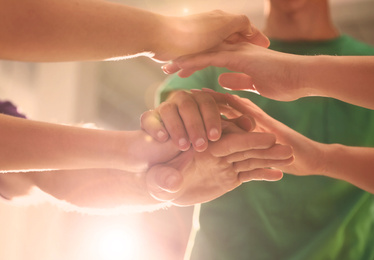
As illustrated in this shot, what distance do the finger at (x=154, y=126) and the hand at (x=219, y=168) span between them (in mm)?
41

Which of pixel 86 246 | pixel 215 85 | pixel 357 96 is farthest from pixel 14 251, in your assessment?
pixel 357 96

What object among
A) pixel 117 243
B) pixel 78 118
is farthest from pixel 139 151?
pixel 78 118

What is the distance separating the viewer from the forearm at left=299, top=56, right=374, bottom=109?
481mm

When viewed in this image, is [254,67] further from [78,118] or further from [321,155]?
[78,118]

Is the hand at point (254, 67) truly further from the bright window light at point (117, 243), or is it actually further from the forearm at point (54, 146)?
the bright window light at point (117, 243)

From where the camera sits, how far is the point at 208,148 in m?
0.57

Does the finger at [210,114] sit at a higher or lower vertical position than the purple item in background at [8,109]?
lower

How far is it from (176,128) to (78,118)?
1.18 metres

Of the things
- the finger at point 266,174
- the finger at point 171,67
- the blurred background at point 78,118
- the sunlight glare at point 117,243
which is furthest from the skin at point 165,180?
the sunlight glare at point 117,243

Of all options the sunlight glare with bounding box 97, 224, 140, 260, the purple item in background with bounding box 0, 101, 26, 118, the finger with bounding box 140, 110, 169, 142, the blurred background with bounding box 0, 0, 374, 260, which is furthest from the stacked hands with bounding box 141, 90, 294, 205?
the sunlight glare with bounding box 97, 224, 140, 260

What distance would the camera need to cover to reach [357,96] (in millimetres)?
491

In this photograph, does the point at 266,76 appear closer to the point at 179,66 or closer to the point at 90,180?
the point at 179,66

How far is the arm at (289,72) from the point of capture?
0.49 metres

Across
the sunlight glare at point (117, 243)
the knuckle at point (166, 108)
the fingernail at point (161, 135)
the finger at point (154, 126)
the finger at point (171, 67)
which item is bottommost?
the fingernail at point (161, 135)
